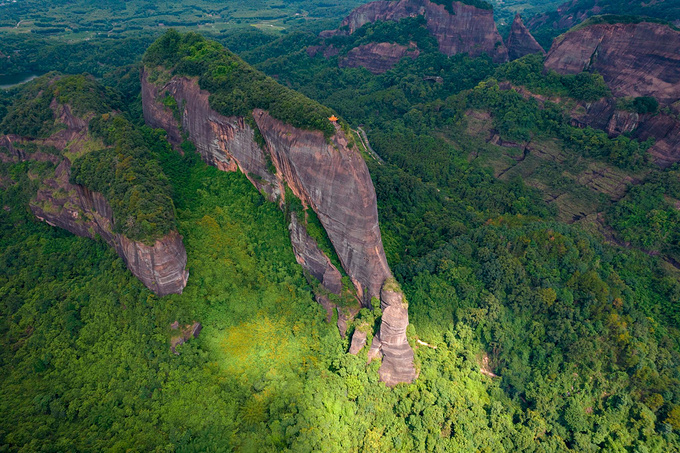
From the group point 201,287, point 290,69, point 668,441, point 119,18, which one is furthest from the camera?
point 119,18

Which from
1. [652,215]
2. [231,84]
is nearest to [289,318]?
[231,84]

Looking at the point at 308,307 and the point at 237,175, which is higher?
the point at 237,175

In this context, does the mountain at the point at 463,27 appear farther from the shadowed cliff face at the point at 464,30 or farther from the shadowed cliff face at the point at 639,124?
the shadowed cliff face at the point at 639,124

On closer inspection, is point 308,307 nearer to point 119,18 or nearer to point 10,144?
point 10,144

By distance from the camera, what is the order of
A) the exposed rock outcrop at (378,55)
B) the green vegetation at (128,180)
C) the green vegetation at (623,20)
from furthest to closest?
1. the exposed rock outcrop at (378,55)
2. the green vegetation at (623,20)
3. the green vegetation at (128,180)

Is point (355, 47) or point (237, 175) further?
point (355, 47)

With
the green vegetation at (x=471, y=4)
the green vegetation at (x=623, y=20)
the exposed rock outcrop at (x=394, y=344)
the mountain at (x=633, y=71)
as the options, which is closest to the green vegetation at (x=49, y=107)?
the exposed rock outcrop at (x=394, y=344)

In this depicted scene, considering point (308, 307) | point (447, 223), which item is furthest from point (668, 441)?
point (308, 307)
